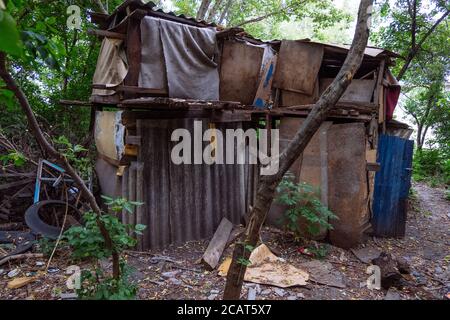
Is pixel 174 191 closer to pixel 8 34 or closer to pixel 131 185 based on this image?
pixel 131 185

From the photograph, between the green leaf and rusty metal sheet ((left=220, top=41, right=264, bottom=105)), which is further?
rusty metal sheet ((left=220, top=41, right=264, bottom=105))

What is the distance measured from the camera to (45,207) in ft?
20.7

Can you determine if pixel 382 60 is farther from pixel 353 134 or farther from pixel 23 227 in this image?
pixel 23 227

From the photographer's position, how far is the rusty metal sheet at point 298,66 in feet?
21.3

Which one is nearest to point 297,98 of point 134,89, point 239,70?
point 239,70

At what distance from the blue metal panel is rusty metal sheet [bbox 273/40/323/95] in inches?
87.8

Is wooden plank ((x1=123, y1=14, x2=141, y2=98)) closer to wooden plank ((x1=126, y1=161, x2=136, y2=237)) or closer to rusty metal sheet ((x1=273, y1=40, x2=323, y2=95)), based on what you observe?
wooden plank ((x1=126, y1=161, x2=136, y2=237))

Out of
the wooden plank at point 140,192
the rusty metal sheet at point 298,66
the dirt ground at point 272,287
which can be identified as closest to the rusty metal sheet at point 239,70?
the rusty metal sheet at point 298,66

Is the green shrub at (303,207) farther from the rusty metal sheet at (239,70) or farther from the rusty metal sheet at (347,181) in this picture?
the rusty metal sheet at (239,70)

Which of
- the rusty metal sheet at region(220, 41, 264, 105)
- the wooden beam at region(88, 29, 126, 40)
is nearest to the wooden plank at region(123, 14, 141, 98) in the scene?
the wooden beam at region(88, 29, 126, 40)

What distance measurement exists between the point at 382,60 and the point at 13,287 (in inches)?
306

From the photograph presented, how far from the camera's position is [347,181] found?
6.07m

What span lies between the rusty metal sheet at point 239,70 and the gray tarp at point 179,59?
1.29 ft

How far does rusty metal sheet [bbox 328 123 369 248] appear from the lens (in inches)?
235
